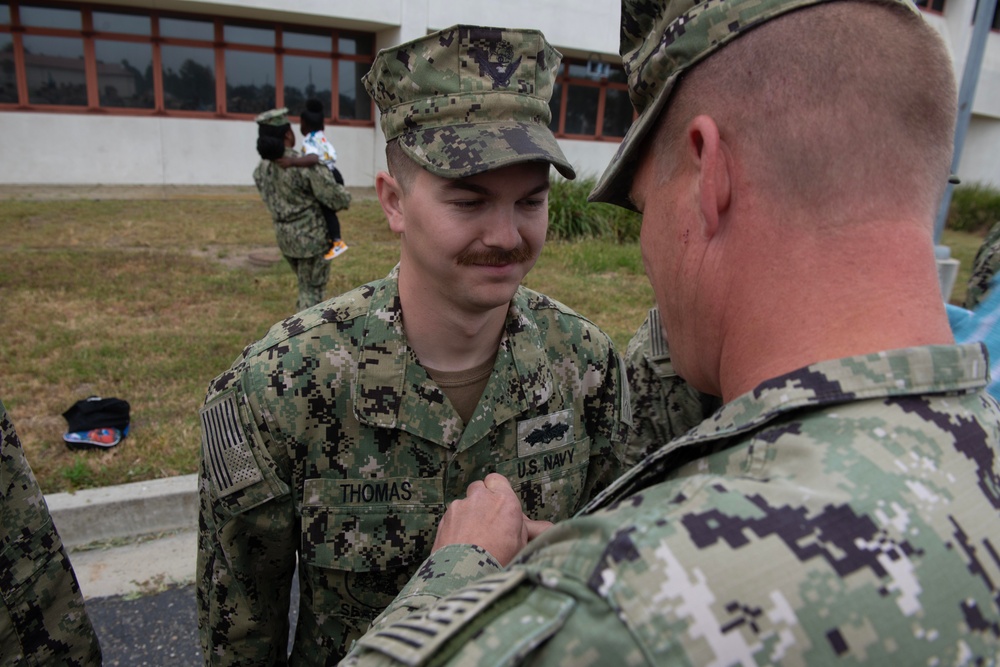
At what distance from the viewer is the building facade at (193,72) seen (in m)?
12.6

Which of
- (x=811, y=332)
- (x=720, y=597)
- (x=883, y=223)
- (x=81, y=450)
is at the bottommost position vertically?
(x=81, y=450)

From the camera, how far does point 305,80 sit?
14.3 metres

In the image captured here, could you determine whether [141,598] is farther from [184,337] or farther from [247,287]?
[247,287]

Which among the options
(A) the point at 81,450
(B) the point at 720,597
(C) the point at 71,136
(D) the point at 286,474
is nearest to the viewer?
(B) the point at 720,597

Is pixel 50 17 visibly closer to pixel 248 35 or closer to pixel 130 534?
pixel 248 35

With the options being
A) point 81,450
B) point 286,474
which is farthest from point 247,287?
point 286,474

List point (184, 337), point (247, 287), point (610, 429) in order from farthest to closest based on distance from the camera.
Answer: point (247, 287)
point (184, 337)
point (610, 429)

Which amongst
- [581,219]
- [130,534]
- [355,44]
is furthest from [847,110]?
[355,44]

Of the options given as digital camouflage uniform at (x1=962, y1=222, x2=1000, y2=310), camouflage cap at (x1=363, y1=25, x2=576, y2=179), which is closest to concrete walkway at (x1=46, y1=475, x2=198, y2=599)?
camouflage cap at (x1=363, y1=25, x2=576, y2=179)

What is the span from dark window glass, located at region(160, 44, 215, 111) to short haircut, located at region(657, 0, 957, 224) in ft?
47.8

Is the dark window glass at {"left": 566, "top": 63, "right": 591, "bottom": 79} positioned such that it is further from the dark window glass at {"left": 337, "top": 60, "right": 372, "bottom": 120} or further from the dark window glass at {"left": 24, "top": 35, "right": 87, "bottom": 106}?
the dark window glass at {"left": 24, "top": 35, "right": 87, "bottom": 106}

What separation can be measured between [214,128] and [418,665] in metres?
14.6

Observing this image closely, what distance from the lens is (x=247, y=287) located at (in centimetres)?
758

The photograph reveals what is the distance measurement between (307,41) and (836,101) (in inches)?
584
